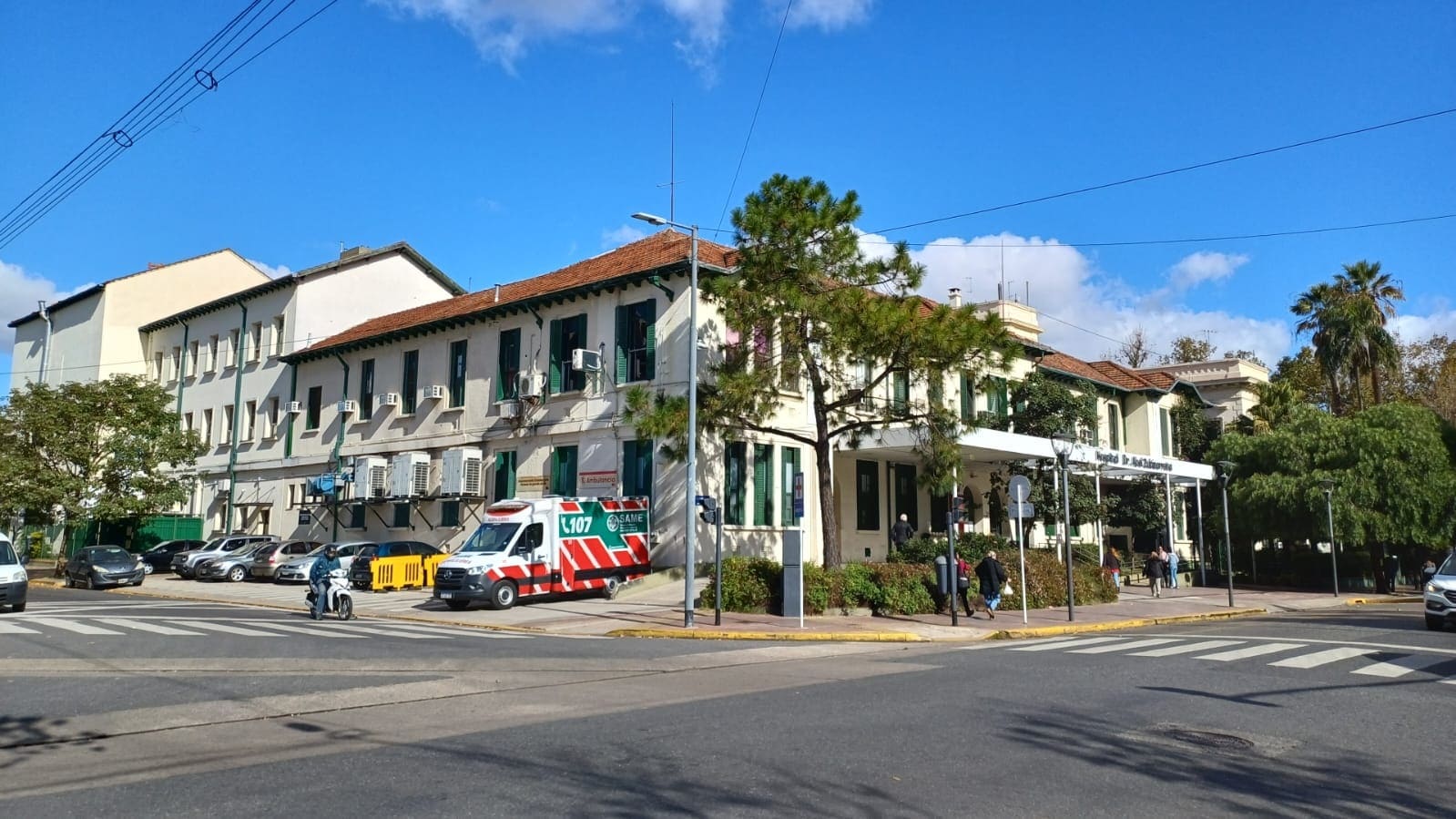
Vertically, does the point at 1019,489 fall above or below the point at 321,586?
above

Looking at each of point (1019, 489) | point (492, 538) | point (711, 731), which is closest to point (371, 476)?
point (492, 538)

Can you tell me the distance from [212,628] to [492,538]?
652 cm

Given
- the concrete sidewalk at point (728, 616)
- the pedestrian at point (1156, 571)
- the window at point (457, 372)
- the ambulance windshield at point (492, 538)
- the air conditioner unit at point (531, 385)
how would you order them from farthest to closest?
1. the window at point (457, 372)
2. the air conditioner unit at point (531, 385)
3. the pedestrian at point (1156, 571)
4. the ambulance windshield at point (492, 538)
5. the concrete sidewalk at point (728, 616)

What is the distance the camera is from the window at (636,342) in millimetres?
27641

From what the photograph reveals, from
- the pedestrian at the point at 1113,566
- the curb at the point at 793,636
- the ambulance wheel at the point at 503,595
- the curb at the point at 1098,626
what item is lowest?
the curb at the point at 1098,626

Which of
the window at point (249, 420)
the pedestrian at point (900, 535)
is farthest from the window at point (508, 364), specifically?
the window at point (249, 420)

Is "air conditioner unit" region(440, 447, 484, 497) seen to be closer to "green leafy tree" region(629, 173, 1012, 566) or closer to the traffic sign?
"green leafy tree" region(629, 173, 1012, 566)

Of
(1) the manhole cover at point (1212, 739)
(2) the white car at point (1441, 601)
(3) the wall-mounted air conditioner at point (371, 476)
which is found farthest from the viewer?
(3) the wall-mounted air conditioner at point (371, 476)

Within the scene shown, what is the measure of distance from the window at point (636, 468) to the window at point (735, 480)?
6.70 ft

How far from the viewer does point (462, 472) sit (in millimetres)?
30859

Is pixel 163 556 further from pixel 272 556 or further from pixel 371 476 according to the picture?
pixel 371 476

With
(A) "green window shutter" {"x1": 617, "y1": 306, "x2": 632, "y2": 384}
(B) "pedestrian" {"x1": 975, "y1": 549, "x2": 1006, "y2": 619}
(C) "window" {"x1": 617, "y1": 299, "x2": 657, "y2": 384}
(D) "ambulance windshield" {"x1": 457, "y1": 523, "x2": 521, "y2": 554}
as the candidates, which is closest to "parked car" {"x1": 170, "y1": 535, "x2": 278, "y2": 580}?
(D) "ambulance windshield" {"x1": 457, "y1": 523, "x2": 521, "y2": 554}

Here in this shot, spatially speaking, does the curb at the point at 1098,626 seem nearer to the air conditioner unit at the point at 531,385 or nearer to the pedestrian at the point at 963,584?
the pedestrian at the point at 963,584

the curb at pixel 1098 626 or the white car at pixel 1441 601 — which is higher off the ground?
the white car at pixel 1441 601
